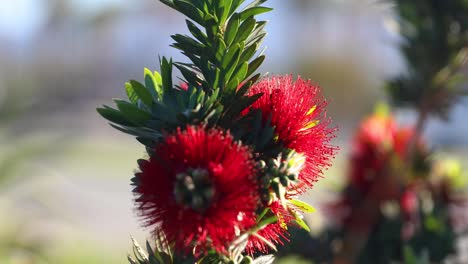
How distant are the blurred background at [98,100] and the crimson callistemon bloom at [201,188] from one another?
0.14 metres

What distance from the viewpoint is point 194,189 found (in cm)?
72

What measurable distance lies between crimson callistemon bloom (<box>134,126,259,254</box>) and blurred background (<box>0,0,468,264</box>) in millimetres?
143

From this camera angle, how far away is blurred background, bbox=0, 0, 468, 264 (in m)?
3.61

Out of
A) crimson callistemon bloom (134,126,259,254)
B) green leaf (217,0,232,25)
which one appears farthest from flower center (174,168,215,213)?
green leaf (217,0,232,25)

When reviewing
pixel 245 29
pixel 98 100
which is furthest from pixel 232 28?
pixel 98 100

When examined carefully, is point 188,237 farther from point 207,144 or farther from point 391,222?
point 391,222

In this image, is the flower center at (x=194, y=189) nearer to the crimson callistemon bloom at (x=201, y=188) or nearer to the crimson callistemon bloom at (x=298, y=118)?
the crimson callistemon bloom at (x=201, y=188)

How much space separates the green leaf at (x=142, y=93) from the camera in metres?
0.82

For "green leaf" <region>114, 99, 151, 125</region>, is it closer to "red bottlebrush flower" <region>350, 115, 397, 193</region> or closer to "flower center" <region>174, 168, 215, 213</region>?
"flower center" <region>174, 168, 215, 213</region>

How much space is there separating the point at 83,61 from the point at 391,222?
31431 millimetres

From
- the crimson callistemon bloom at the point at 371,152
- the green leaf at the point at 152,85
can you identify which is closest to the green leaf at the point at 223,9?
the green leaf at the point at 152,85

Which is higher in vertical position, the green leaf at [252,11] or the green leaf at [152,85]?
the green leaf at [252,11]

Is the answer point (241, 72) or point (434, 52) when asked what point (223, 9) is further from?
point (434, 52)

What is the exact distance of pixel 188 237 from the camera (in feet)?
2.44
